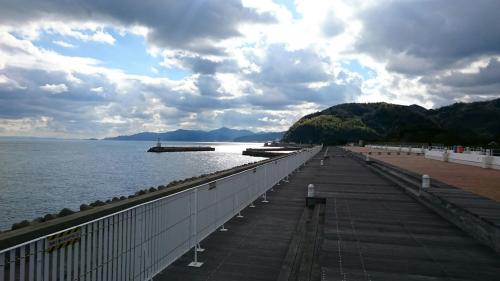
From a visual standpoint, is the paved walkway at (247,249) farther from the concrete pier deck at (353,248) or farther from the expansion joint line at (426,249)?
the expansion joint line at (426,249)

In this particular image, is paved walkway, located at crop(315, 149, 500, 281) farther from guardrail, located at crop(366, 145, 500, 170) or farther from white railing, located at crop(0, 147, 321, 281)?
guardrail, located at crop(366, 145, 500, 170)

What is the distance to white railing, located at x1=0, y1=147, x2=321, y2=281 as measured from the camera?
4039mm

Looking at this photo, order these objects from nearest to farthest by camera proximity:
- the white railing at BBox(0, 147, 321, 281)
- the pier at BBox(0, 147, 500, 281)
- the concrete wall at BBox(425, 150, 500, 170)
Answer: the white railing at BBox(0, 147, 321, 281)
the pier at BBox(0, 147, 500, 281)
the concrete wall at BBox(425, 150, 500, 170)

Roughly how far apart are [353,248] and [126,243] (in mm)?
4208

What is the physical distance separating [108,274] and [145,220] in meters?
0.99

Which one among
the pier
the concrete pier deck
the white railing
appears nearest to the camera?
the white railing

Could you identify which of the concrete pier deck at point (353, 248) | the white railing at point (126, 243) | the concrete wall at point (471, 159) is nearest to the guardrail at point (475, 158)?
the concrete wall at point (471, 159)

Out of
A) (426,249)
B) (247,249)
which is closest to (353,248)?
(426,249)

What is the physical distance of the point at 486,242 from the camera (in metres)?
7.89

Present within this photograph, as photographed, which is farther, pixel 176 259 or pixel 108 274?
pixel 176 259

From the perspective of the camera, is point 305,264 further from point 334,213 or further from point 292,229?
point 334,213

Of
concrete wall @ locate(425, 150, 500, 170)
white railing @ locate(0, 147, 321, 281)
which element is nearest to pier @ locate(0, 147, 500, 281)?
white railing @ locate(0, 147, 321, 281)

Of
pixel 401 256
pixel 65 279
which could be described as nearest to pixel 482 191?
pixel 401 256

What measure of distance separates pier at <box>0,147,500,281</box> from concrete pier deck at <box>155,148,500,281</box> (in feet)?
0.06
